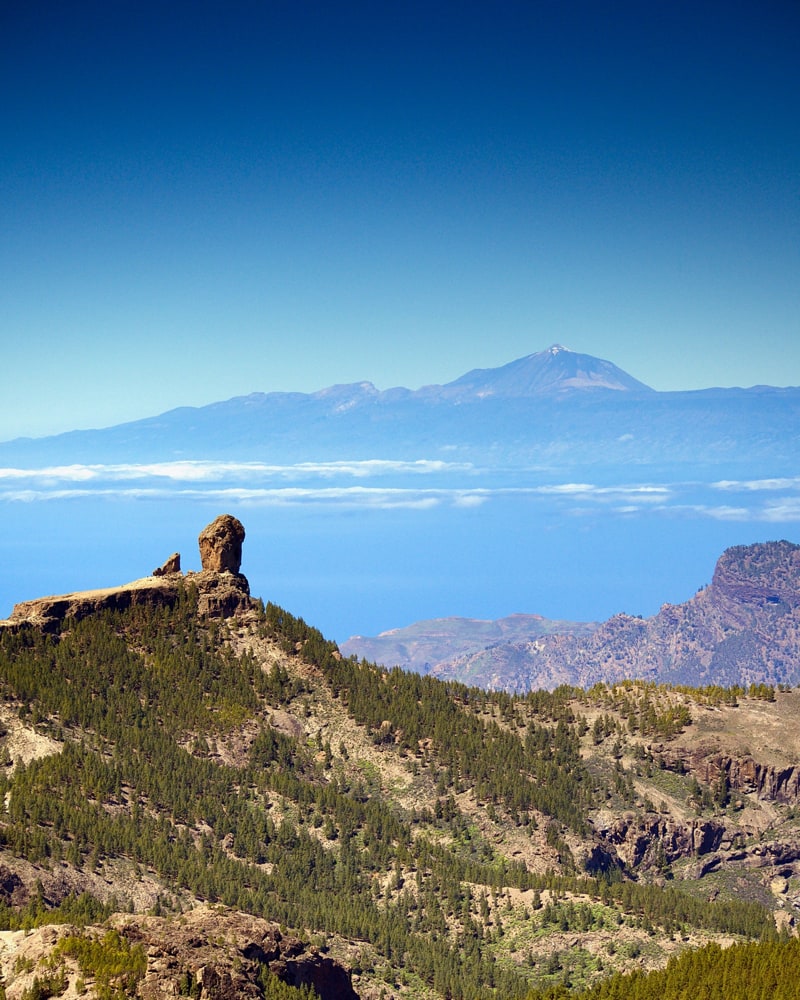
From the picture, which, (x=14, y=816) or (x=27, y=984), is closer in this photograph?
(x=27, y=984)

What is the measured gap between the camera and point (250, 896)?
197m

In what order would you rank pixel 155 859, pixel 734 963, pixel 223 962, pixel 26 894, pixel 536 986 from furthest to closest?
pixel 155 859
pixel 536 986
pixel 26 894
pixel 734 963
pixel 223 962

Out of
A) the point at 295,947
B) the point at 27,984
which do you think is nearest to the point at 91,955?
the point at 27,984

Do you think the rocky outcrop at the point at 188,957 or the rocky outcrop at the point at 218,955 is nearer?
Answer: the rocky outcrop at the point at 188,957

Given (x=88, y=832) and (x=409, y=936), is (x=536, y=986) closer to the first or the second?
(x=409, y=936)

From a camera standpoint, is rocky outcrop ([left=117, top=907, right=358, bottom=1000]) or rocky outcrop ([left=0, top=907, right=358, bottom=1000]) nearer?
rocky outcrop ([left=0, top=907, right=358, bottom=1000])

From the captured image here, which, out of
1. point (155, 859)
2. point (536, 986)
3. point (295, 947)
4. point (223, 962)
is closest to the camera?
point (223, 962)

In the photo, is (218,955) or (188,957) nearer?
(188,957)

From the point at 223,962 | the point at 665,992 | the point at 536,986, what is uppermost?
the point at 223,962

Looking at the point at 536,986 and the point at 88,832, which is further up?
the point at 88,832

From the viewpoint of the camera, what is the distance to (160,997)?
120 metres

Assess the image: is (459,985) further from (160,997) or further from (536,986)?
(160,997)

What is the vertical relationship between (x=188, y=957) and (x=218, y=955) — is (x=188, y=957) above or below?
above

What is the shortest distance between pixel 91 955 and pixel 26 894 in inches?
2277
